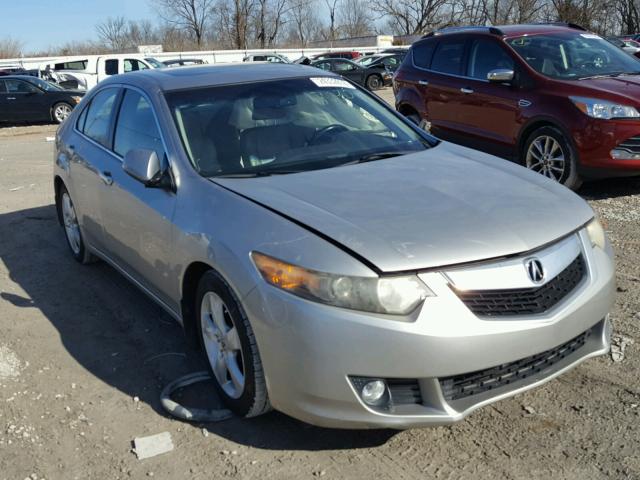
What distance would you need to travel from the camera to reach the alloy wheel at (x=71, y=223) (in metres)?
5.65

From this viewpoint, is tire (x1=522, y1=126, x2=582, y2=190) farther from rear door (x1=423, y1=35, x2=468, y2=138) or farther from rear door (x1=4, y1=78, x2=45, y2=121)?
rear door (x1=4, y1=78, x2=45, y2=121)

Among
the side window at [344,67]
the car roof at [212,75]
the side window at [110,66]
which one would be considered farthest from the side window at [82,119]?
the side window at [344,67]

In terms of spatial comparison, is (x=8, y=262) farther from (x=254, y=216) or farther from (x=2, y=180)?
(x=2, y=180)

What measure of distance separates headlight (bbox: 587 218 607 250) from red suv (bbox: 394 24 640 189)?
363cm

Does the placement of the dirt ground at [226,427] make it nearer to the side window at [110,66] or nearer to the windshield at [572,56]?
the windshield at [572,56]

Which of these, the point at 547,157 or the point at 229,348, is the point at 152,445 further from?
the point at 547,157

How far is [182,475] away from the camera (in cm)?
290

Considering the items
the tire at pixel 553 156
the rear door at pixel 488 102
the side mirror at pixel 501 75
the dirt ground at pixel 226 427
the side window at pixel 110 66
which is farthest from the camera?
the side window at pixel 110 66

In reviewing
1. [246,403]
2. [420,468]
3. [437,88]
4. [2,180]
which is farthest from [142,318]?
[2,180]

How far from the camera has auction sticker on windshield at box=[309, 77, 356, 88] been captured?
4.48 meters

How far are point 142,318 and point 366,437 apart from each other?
2.07m

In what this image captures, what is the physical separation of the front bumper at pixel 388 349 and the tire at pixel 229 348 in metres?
0.11

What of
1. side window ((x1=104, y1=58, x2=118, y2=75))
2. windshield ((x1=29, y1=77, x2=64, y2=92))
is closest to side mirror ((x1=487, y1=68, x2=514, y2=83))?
windshield ((x1=29, y1=77, x2=64, y2=92))

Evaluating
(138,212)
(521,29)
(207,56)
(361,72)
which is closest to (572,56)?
(521,29)
